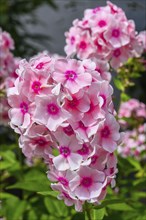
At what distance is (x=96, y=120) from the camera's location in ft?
4.94

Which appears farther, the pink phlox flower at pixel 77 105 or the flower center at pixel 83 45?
the flower center at pixel 83 45

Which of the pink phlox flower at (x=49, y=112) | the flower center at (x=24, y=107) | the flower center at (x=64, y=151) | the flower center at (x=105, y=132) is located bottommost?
the flower center at (x=64, y=151)

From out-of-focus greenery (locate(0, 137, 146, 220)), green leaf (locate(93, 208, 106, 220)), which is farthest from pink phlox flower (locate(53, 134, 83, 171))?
out-of-focus greenery (locate(0, 137, 146, 220))

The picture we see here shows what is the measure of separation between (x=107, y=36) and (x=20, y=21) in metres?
3.93

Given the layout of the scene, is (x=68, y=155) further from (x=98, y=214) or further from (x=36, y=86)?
(x=98, y=214)

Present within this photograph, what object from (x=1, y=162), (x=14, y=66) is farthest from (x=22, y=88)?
(x=1, y=162)

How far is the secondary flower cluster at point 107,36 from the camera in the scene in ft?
7.68

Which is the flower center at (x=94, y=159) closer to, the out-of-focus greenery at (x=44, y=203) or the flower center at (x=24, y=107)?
the flower center at (x=24, y=107)

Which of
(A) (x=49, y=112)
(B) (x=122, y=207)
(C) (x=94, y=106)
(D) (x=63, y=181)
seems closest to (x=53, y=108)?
(A) (x=49, y=112)

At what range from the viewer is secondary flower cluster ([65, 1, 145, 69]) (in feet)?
7.68

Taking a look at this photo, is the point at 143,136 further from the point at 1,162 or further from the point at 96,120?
the point at 96,120

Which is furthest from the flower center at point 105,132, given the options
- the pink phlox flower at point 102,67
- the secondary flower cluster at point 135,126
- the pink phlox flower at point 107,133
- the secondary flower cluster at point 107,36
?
the secondary flower cluster at point 135,126

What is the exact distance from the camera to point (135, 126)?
3.61 meters

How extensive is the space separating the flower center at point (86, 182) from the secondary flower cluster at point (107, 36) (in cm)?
93
